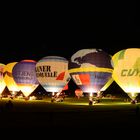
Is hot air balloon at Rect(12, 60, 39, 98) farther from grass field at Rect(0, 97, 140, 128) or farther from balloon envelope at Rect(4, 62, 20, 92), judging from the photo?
grass field at Rect(0, 97, 140, 128)

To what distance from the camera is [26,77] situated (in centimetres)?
4844

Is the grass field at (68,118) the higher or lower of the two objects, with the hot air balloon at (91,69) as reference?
lower

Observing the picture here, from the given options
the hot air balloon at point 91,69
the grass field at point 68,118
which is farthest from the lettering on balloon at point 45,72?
the grass field at point 68,118

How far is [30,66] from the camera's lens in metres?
49.5

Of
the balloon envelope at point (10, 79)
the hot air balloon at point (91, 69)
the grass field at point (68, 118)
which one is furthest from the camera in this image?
the balloon envelope at point (10, 79)

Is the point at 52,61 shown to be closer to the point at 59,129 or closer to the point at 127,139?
the point at 59,129

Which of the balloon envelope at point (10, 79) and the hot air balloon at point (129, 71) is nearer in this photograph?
the hot air balloon at point (129, 71)

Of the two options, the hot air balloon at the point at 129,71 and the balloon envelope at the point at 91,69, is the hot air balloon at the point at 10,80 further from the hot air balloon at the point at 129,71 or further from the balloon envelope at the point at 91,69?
the hot air balloon at the point at 129,71

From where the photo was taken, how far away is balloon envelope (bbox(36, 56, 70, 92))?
44031 mm

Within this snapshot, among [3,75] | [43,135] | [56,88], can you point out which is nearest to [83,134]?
[43,135]

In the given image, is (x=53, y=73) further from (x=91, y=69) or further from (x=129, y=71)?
(x=129, y=71)

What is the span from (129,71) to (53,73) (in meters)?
9.73

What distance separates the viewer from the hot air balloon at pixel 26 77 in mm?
48438

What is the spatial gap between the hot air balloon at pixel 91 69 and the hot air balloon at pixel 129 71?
7.80 feet
